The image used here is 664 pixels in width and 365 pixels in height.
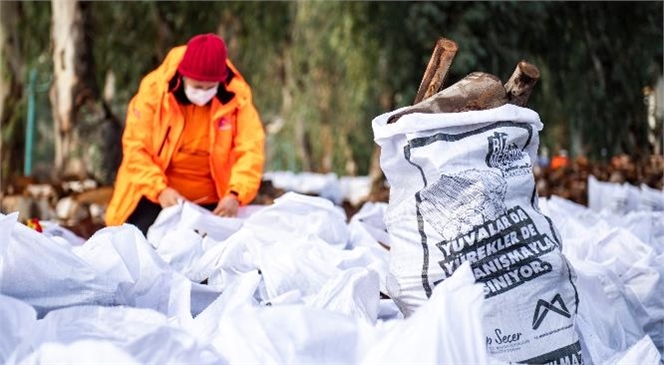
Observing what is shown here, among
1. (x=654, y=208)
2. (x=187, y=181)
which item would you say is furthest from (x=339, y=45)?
(x=187, y=181)

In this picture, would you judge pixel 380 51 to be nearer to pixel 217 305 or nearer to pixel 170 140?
pixel 170 140

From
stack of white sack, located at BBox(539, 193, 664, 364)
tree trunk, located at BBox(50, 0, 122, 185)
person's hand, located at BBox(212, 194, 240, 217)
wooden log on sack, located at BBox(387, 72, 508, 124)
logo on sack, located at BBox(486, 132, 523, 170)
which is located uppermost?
wooden log on sack, located at BBox(387, 72, 508, 124)

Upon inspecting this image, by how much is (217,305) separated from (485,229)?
2.28ft

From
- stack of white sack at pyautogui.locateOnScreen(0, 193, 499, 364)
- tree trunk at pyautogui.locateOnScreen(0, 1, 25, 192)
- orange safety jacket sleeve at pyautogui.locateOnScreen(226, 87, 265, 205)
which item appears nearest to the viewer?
stack of white sack at pyautogui.locateOnScreen(0, 193, 499, 364)

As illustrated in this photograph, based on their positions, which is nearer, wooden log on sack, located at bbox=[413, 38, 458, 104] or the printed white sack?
the printed white sack

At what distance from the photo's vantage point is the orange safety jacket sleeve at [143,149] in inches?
179

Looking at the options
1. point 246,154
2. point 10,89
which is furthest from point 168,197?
point 10,89

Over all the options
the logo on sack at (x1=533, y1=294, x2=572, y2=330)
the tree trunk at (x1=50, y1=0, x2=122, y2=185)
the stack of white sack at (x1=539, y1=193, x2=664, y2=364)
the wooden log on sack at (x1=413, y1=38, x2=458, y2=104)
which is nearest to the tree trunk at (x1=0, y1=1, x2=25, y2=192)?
the tree trunk at (x1=50, y1=0, x2=122, y2=185)

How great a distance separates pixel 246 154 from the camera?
4.73m

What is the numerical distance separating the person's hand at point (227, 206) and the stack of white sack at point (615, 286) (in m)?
1.40

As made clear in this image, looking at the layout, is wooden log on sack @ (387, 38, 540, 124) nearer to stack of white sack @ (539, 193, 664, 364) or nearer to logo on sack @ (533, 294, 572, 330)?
logo on sack @ (533, 294, 572, 330)

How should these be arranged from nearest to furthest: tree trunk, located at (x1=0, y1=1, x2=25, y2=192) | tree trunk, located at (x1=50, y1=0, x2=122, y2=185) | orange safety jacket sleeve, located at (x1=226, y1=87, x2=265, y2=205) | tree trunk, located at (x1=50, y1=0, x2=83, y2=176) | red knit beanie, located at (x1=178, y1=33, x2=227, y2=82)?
red knit beanie, located at (x1=178, y1=33, x2=227, y2=82), orange safety jacket sleeve, located at (x1=226, y1=87, x2=265, y2=205), tree trunk, located at (x1=50, y1=0, x2=122, y2=185), tree trunk, located at (x1=50, y1=0, x2=83, y2=176), tree trunk, located at (x1=0, y1=1, x2=25, y2=192)

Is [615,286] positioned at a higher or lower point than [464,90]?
lower

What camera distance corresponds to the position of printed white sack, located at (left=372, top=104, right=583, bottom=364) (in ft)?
8.45
